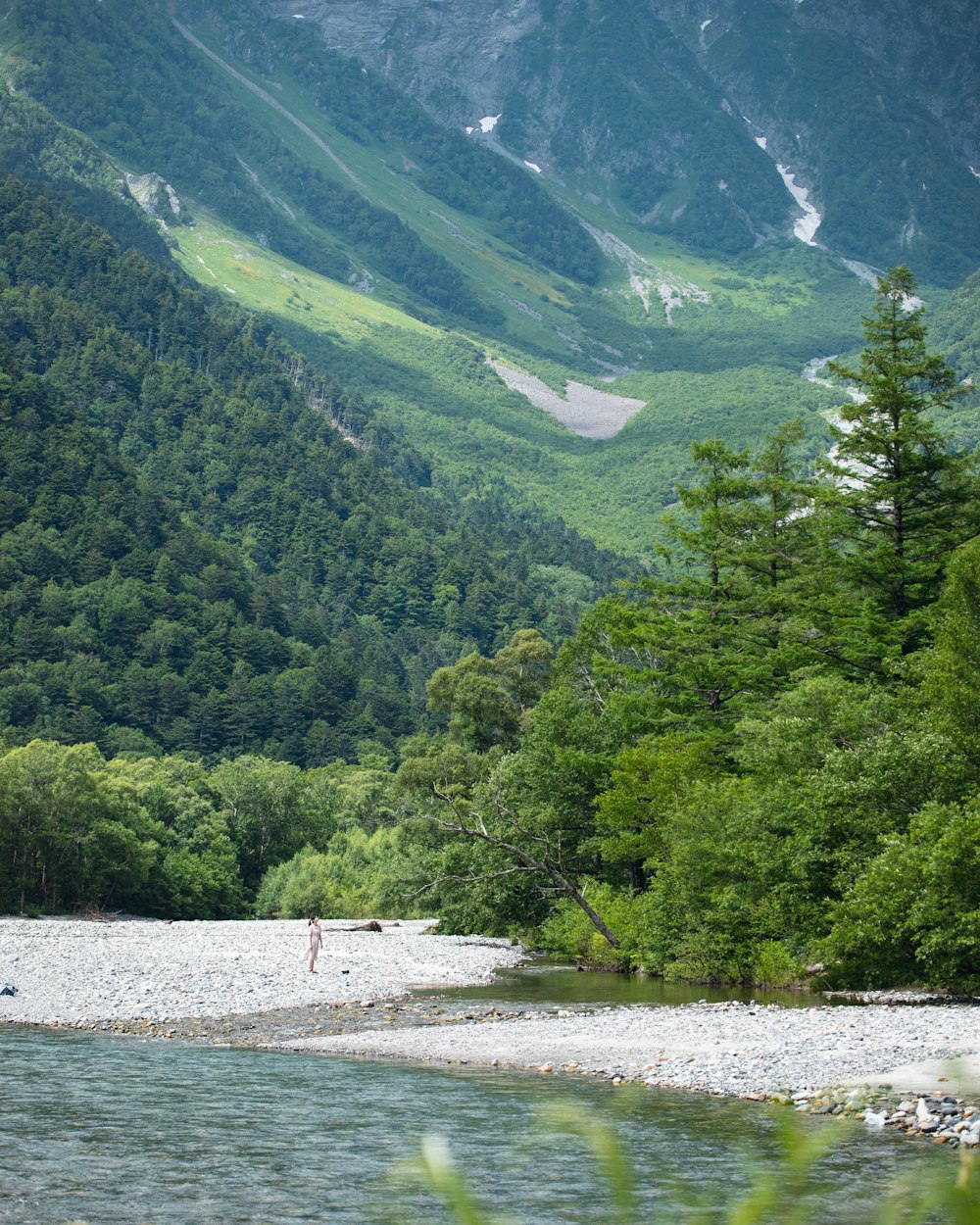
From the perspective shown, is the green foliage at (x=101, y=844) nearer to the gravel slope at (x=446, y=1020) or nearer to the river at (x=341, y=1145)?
the gravel slope at (x=446, y=1020)

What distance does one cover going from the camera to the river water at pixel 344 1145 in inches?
618

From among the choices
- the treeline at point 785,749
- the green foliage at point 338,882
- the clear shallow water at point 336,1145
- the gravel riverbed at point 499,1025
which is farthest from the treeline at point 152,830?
the clear shallow water at point 336,1145

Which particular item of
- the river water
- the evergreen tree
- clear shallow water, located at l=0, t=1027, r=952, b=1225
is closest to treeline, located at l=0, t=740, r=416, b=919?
the evergreen tree

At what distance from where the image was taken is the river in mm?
15711

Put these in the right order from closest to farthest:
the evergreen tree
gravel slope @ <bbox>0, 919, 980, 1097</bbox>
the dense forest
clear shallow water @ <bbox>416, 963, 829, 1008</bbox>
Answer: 1. gravel slope @ <bbox>0, 919, 980, 1097</bbox>
2. the dense forest
3. clear shallow water @ <bbox>416, 963, 829, 1008</bbox>
4. the evergreen tree

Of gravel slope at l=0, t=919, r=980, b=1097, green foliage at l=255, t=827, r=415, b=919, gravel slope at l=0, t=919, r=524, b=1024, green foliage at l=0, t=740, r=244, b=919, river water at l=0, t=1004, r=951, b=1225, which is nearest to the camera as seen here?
river water at l=0, t=1004, r=951, b=1225

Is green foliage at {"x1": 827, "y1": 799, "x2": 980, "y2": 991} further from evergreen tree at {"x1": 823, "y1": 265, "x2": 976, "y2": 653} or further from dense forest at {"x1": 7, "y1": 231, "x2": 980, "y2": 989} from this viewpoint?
evergreen tree at {"x1": 823, "y1": 265, "x2": 976, "y2": 653}

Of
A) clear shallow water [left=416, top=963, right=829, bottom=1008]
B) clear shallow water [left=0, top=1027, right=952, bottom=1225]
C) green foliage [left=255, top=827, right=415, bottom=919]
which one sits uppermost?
green foliage [left=255, top=827, right=415, bottom=919]

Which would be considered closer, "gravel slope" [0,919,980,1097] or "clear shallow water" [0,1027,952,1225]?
"clear shallow water" [0,1027,952,1225]

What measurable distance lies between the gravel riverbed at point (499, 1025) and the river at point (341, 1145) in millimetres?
1337

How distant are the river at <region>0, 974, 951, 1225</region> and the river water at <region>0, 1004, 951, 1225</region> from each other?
0.04m

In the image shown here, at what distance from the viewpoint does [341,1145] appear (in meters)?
19.2

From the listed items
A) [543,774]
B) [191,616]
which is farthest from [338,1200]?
[191,616]

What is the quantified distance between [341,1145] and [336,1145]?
0.23 ft
